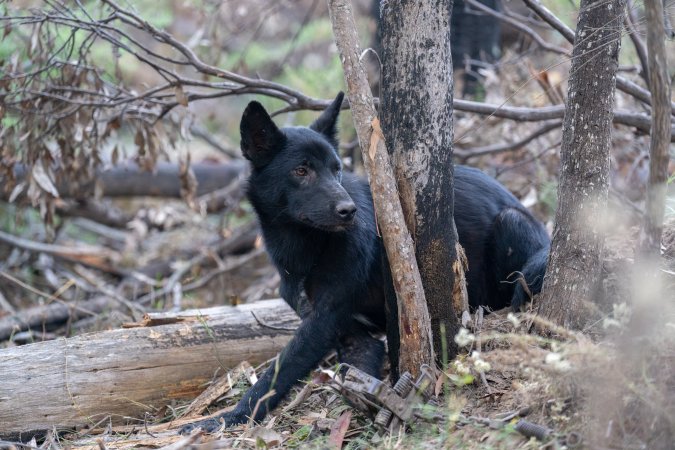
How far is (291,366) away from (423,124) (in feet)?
5.41

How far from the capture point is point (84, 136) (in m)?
5.52

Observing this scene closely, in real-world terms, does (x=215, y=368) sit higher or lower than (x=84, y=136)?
lower

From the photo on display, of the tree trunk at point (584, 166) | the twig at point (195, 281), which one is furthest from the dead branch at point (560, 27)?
the twig at point (195, 281)

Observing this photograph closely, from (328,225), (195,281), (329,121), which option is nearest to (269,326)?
(328,225)

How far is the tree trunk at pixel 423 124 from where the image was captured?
141 inches

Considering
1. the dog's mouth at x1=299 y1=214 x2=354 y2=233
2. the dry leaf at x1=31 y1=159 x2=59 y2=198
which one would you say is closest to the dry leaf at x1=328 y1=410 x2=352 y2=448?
the dog's mouth at x1=299 y1=214 x2=354 y2=233

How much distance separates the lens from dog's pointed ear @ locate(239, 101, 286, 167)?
4441 millimetres

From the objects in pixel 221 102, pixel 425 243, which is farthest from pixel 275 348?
pixel 221 102

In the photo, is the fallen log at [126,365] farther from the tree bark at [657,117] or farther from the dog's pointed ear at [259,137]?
the tree bark at [657,117]

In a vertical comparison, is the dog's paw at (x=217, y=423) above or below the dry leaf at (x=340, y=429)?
below

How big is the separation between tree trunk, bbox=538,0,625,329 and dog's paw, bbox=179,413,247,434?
186 cm

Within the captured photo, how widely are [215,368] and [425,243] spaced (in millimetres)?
1980

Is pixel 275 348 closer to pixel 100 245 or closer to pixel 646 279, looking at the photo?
pixel 646 279

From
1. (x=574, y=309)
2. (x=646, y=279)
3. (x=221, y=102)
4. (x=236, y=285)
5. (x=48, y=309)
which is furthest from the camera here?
(x=221, y=102)
